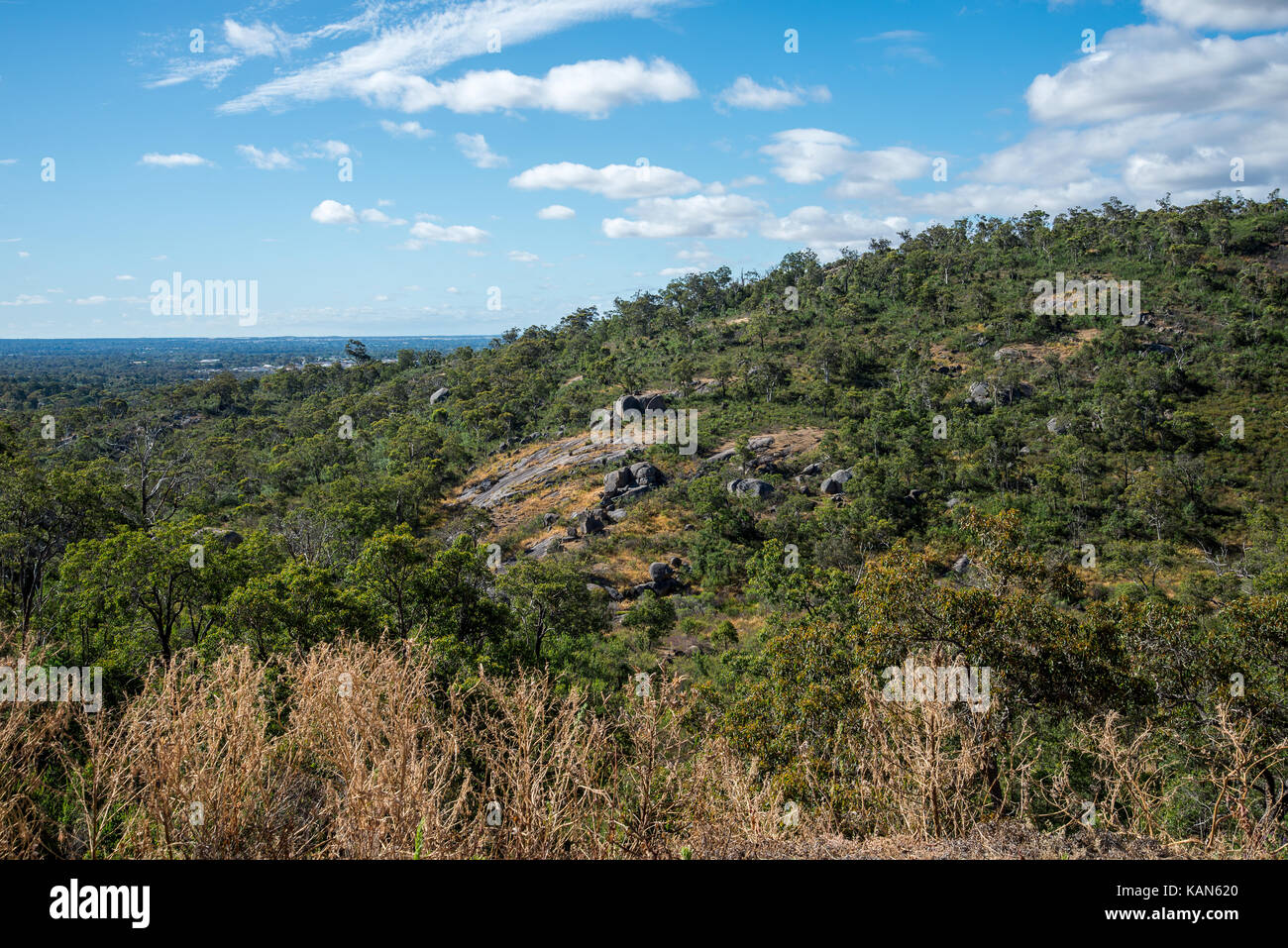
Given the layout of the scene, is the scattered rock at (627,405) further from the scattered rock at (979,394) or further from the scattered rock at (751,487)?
the scattered rock at (979,394)

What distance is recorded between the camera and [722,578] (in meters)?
31.0

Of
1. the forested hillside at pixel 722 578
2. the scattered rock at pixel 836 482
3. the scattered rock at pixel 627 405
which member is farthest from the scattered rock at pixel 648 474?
the scattered rock at pixel 627 405

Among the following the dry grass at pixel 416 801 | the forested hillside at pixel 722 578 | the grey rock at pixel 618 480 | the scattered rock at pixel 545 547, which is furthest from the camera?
the grey rock at pixel 618 480

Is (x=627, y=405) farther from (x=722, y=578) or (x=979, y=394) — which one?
(x=979, y=394)

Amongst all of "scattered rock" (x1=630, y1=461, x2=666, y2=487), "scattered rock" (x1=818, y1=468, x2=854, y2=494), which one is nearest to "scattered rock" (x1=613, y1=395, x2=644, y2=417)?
"scattered rock" (x1=630, y1=461, x2=666, y2=487)

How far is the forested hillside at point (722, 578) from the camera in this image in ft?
17.6

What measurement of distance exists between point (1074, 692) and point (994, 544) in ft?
8.19

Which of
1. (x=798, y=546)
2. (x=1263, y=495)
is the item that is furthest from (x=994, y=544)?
(x=1263, y=495)

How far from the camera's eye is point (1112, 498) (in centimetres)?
3225

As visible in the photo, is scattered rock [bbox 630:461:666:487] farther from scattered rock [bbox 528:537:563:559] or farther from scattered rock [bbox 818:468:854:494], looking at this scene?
scattered rock [bbox 818:468:854:494]

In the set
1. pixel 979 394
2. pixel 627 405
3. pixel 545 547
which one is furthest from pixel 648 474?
pixel 979 394

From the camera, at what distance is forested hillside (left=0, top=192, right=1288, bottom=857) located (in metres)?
5.38
